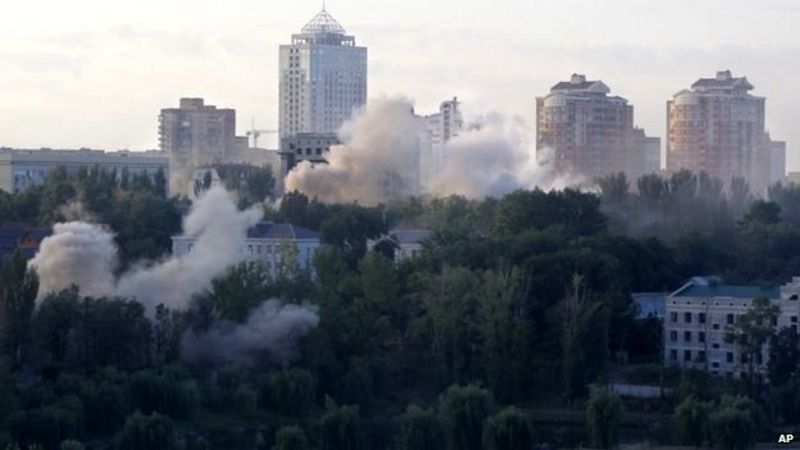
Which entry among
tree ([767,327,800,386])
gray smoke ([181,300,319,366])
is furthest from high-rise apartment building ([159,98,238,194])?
tree ([767,327,800,386])

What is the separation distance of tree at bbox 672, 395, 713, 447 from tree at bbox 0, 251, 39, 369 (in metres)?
8.28

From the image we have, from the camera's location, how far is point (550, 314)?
111 ft

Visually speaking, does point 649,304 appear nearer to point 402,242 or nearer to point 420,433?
point 402,242

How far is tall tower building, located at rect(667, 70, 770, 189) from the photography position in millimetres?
81688

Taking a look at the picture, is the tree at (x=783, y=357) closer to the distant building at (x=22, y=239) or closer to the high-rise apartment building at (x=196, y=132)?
the distant building at (x=22, y=239)

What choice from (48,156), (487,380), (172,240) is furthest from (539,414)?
(48,156)

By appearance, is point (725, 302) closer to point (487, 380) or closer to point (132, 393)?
point (487, 380)

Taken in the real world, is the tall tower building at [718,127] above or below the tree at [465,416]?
above

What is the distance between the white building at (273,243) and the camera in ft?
135

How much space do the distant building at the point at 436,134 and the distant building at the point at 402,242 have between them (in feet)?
55.6

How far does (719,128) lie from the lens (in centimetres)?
8194

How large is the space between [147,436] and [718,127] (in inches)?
2276

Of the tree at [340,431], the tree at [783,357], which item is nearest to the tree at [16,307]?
the tree at [340,431]

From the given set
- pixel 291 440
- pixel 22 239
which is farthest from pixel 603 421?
pixel 22 239
